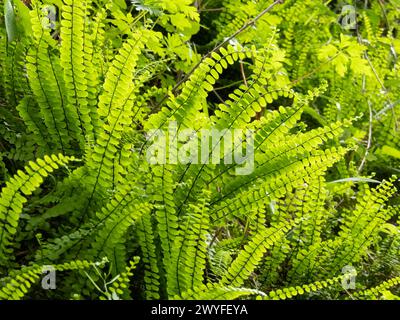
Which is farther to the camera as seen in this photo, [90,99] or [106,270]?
[90,99]

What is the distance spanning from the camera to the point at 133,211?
1314 millimetres

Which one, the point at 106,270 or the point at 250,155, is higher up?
the point at 250,155

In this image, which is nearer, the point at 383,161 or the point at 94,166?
the point at 94,166

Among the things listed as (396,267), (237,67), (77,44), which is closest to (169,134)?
(77,44)

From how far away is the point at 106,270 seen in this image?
1.45 m

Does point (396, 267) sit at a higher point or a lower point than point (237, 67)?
lower

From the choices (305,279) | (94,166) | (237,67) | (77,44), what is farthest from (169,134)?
(237,67)

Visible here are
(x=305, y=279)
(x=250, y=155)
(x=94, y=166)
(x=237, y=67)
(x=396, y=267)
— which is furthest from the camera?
(x=237, y=67)

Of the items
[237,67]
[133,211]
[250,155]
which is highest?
[237,67]
